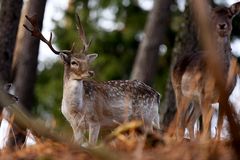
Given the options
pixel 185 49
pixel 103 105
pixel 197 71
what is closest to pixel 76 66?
pixel 103 105

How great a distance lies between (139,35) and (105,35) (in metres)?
1.02

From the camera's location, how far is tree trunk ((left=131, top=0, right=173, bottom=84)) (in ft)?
56.5

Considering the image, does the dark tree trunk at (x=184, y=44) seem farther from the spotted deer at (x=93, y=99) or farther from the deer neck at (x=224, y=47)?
the deer neck at (x=224, y=47)

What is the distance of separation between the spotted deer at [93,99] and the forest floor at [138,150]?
397cm

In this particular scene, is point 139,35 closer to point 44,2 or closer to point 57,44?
point 57,44

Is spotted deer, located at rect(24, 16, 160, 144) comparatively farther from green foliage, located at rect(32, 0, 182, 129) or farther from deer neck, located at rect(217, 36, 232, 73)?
green foliage, located at rect(32, 0, 182, 129)

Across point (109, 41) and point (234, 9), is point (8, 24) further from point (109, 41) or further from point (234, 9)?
point (109, 41)

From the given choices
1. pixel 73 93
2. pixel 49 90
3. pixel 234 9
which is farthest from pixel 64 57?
pixel 49 90

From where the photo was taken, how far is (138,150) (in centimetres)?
505

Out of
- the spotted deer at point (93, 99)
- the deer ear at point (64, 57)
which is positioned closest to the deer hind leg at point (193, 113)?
the spotted deer at point (93, 99)

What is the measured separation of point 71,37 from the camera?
860 inches

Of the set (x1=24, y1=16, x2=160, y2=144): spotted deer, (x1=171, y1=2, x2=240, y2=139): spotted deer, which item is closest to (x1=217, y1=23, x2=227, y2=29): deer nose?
(x1=171, y1=2, x2=240, y2=139): spotted deer

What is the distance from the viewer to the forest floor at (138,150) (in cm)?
493

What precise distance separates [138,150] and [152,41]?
40.7 feet
